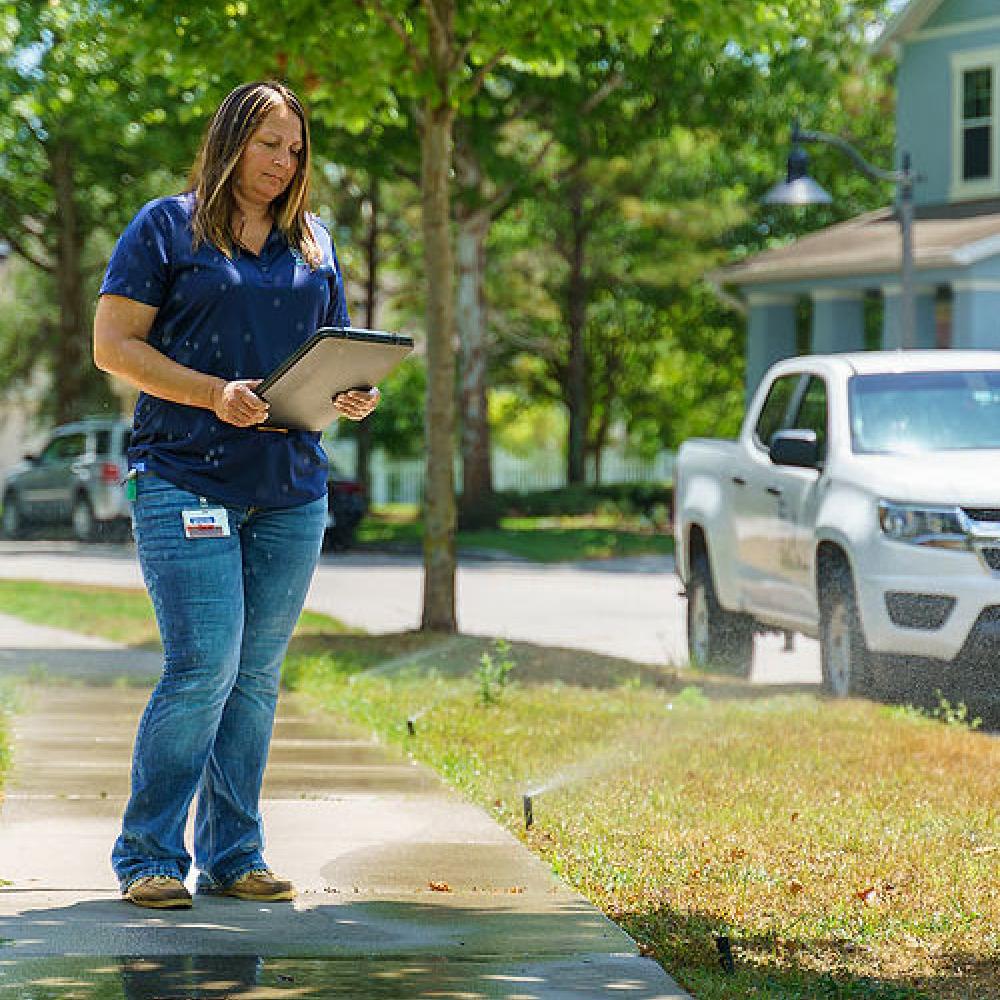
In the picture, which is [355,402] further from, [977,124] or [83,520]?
[977,124]

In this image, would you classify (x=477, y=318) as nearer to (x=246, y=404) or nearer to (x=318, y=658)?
(x=318, y=658)

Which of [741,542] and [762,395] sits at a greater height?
[762,395]

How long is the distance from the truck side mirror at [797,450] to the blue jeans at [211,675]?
537cm

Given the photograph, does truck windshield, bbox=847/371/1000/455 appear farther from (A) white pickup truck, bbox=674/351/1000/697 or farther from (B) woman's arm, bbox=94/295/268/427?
(B) woman's arm, bbox=94/295/268/427

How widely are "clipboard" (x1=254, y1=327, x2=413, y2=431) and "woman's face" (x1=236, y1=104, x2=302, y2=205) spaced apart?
386 mm

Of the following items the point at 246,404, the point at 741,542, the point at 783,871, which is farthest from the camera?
the point at 741,542

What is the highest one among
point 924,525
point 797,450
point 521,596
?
point 797,450

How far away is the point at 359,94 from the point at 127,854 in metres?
8.39

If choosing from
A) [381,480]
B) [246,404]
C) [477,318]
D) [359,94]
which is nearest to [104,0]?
[359,94]

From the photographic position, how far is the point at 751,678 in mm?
12984

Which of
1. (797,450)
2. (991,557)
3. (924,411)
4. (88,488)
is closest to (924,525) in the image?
(991,557)

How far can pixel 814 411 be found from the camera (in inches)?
456

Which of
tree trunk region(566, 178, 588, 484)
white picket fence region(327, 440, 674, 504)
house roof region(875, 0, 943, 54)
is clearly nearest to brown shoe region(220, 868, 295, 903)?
house roof region(875, 0, 943, 54)

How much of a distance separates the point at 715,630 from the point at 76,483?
16906 millimetres
